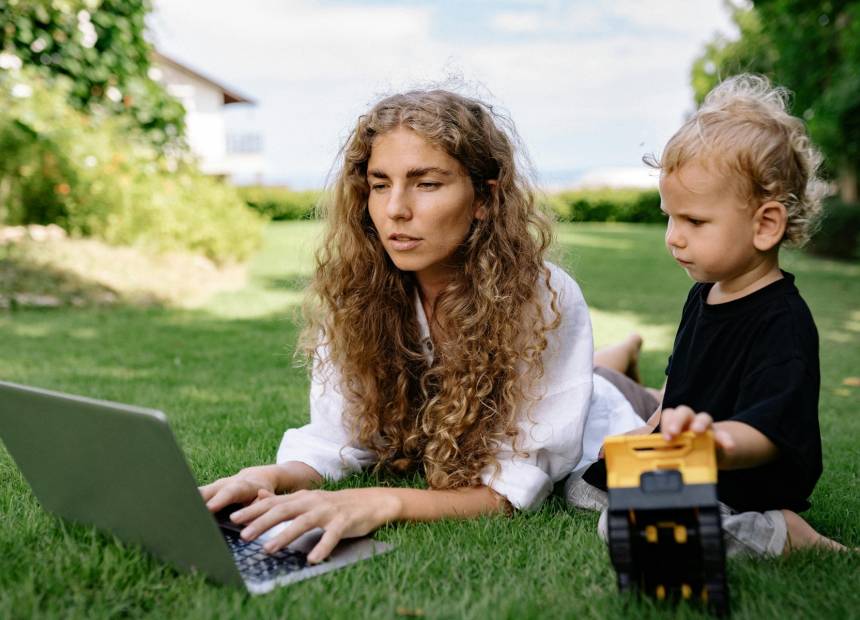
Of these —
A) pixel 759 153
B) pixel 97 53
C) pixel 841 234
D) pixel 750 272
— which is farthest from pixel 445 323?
pixel 841 234

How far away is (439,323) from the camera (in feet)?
9.05

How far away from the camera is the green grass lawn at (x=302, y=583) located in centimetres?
181

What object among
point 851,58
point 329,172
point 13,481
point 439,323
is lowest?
point 13,481

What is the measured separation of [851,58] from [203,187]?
9.89 meters

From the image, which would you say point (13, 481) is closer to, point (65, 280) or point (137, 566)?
point (137, 566)

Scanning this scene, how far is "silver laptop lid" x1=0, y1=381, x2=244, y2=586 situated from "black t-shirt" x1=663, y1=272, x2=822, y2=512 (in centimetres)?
120

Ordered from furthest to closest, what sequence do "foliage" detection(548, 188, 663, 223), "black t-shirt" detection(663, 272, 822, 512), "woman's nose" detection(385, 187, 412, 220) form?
"foliage" detection(548, 188, 663, 223)
"woman's nose" detection(385, 187, 412, 220)
"black t-shirt" detection(663, 272, 822, 512)

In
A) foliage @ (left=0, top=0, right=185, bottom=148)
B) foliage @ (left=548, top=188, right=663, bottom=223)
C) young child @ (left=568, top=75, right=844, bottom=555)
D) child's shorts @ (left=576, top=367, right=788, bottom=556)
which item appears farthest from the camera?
foliage @ (left=548, top=188, right=663, bottom=223)

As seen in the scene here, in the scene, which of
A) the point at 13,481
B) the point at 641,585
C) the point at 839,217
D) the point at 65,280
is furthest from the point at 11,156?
the point at 839,217

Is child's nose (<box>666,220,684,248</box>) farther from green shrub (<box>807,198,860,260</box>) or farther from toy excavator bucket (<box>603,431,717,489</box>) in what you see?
green shrub (<box>807,198,860,260</box>)

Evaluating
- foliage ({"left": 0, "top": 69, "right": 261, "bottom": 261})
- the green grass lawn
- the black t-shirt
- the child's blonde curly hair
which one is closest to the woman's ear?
the green grass lawn

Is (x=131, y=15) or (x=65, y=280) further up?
(x=131, y=15)

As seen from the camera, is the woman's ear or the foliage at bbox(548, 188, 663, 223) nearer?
the woman's ear

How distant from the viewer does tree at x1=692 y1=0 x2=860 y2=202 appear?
13.5 meters
